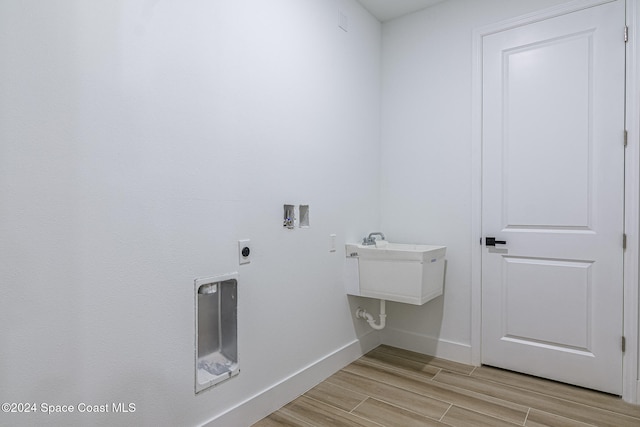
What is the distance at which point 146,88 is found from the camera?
1526mm

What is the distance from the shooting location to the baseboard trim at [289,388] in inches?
74.3

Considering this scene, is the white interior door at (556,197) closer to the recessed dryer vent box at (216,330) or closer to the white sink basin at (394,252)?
the white sink basin at (394,252)

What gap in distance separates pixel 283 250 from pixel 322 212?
45cm

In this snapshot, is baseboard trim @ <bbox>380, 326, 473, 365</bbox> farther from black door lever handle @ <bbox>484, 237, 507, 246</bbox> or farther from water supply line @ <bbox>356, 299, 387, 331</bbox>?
black door lever handle @ <bbox>484, 237, 507, 246</bbox>

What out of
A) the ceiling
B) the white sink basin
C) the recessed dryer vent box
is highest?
the ceiling

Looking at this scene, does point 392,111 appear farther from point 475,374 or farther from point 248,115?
point 475,374

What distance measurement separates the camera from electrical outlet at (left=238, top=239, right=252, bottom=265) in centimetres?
193

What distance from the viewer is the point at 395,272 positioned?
256cm

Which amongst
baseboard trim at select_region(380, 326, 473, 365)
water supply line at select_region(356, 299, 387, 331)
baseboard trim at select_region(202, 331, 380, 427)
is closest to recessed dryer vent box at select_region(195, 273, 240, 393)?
A: baseboard trim at select_region(202, 331, 380, 427)

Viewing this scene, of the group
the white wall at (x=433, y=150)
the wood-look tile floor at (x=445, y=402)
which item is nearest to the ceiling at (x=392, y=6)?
the white wall at (x=433, y=150)

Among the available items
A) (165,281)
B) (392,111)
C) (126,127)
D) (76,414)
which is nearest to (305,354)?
(165,281)

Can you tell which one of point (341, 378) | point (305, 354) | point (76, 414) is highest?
point (76, 414)

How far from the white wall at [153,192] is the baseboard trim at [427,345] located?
813mm

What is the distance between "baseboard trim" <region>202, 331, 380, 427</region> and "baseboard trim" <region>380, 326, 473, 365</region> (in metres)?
0.23
